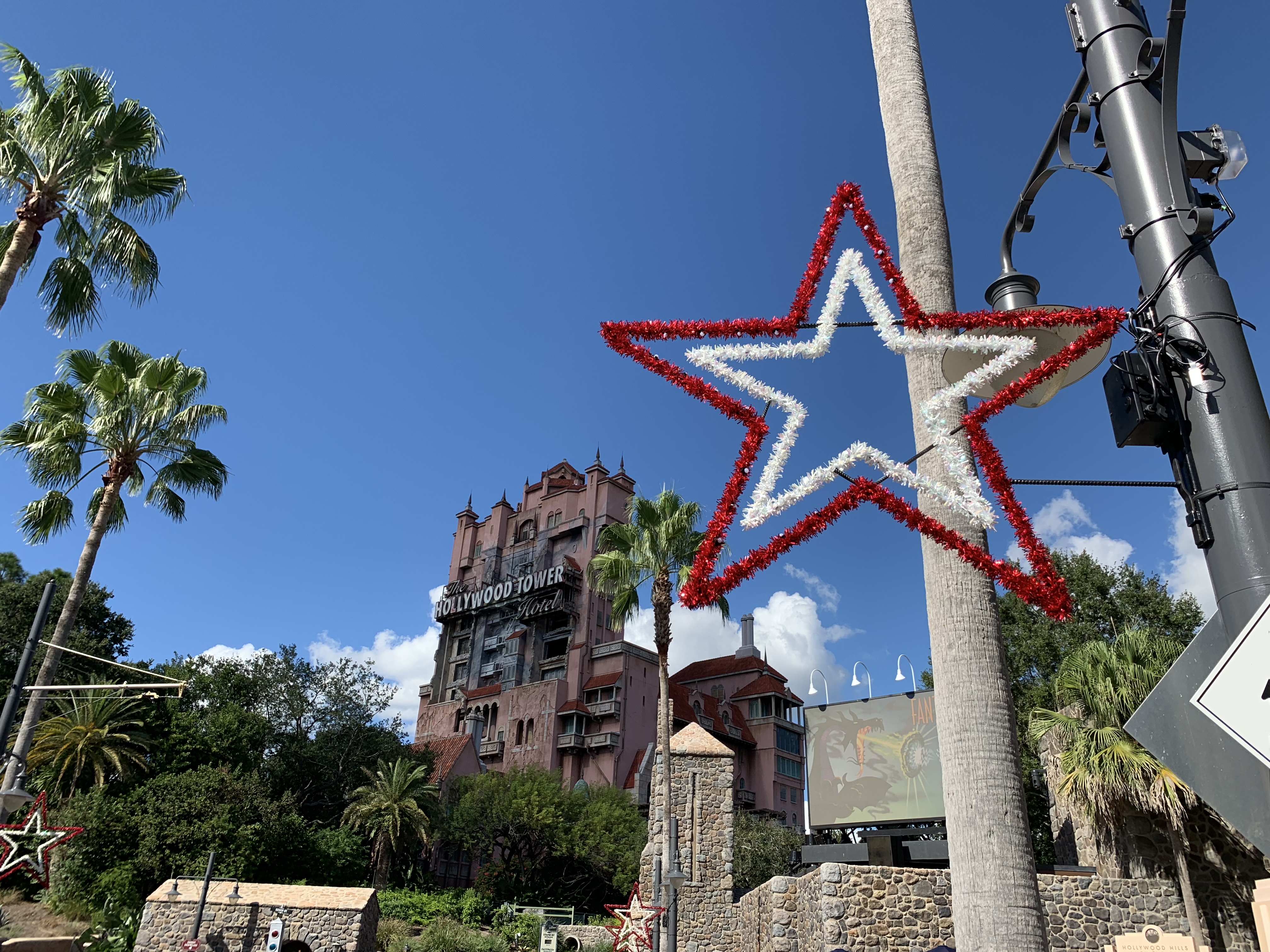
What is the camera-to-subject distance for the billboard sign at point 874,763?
20.9 metres

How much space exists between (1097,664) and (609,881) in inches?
1109

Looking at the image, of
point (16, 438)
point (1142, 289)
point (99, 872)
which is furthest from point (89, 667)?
point (1142, 289)

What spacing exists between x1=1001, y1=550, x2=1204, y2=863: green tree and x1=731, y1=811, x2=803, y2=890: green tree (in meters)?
10.1

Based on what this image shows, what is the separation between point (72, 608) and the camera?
17344mm

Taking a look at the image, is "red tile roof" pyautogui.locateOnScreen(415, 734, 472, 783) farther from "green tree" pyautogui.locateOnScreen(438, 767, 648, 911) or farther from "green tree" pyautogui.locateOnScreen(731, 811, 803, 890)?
"green tree" pyautogui.locateOnScreen(731, 811, 803, 890)

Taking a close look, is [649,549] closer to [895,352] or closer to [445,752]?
[895,352]

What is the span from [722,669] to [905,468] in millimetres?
55410

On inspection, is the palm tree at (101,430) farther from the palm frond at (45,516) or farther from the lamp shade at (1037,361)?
the lamp shade at (1037,361)

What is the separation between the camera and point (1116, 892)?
46.4 ft

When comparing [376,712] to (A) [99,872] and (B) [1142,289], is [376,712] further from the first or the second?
(B) [1142,289]

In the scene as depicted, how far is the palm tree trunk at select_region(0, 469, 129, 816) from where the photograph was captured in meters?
15.5

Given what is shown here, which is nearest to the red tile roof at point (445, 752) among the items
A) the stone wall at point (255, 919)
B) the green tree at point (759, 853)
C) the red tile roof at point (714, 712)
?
the red tile roof at point (714, 712)

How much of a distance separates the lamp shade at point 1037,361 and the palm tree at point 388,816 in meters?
38.1

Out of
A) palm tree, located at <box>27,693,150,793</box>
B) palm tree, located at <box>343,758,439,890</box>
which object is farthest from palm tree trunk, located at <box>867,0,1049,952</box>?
palm tree, located at <box>343,758,439,890</box>
